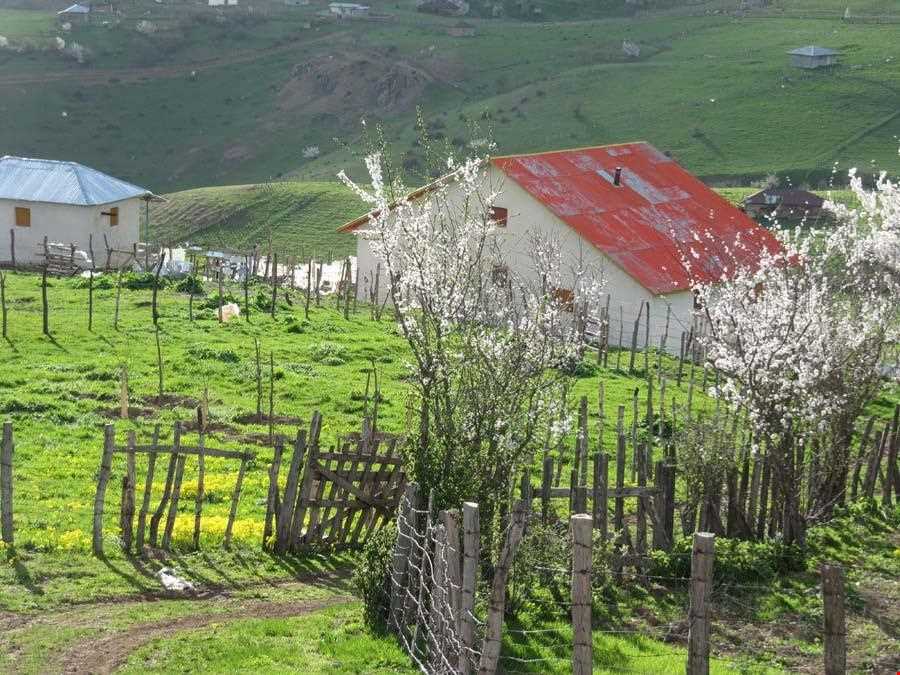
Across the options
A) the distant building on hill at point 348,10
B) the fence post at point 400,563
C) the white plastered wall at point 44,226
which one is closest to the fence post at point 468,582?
the fence post at point 400,563

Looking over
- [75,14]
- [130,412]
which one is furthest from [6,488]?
[75,14]

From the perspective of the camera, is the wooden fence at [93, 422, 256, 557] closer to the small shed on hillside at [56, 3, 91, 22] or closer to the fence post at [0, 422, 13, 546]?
the fence post at [0, 422, 13, 546]

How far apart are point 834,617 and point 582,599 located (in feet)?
5.83

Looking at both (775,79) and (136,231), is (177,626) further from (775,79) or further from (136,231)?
(775,79)

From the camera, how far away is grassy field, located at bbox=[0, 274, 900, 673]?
39.4ft

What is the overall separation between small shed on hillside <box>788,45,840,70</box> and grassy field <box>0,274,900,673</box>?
6395 cm

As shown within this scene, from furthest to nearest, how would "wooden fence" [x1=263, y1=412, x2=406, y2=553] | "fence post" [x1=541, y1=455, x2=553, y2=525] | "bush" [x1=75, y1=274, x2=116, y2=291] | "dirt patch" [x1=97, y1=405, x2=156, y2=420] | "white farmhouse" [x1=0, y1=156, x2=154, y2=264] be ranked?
"white farmhouse" [x1=0, y1=156, x2=154, y2=264] < "bush" [x1=75, y1=274, x2=116, y2=291] < "dirt patch" [x1=97, y1=405, x2=156, y2=420] < "wooden fence" [x1=263, y1=412, x2=406, y2=553] < "fence post" [x1=541, y1=455, x2=553, y2=525]

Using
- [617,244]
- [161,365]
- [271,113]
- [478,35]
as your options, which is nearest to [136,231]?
[617,244]

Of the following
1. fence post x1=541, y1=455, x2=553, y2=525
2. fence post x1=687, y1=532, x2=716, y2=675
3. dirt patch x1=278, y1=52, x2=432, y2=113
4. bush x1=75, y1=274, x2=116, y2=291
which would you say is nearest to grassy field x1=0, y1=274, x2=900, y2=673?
fence post x1=541, y1=455, x2=553, y2=525

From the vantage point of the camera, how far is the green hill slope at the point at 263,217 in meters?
62.4

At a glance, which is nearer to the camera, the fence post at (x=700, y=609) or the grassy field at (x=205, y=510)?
the fence post at (x=700, y=609)

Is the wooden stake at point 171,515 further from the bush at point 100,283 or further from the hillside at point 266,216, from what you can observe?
the hillside at point 266,216

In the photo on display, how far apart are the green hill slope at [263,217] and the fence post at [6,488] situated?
44042mm

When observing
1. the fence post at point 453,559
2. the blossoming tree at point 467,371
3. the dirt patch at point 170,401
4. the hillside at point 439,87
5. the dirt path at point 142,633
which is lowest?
the dirt path at point 142,633
